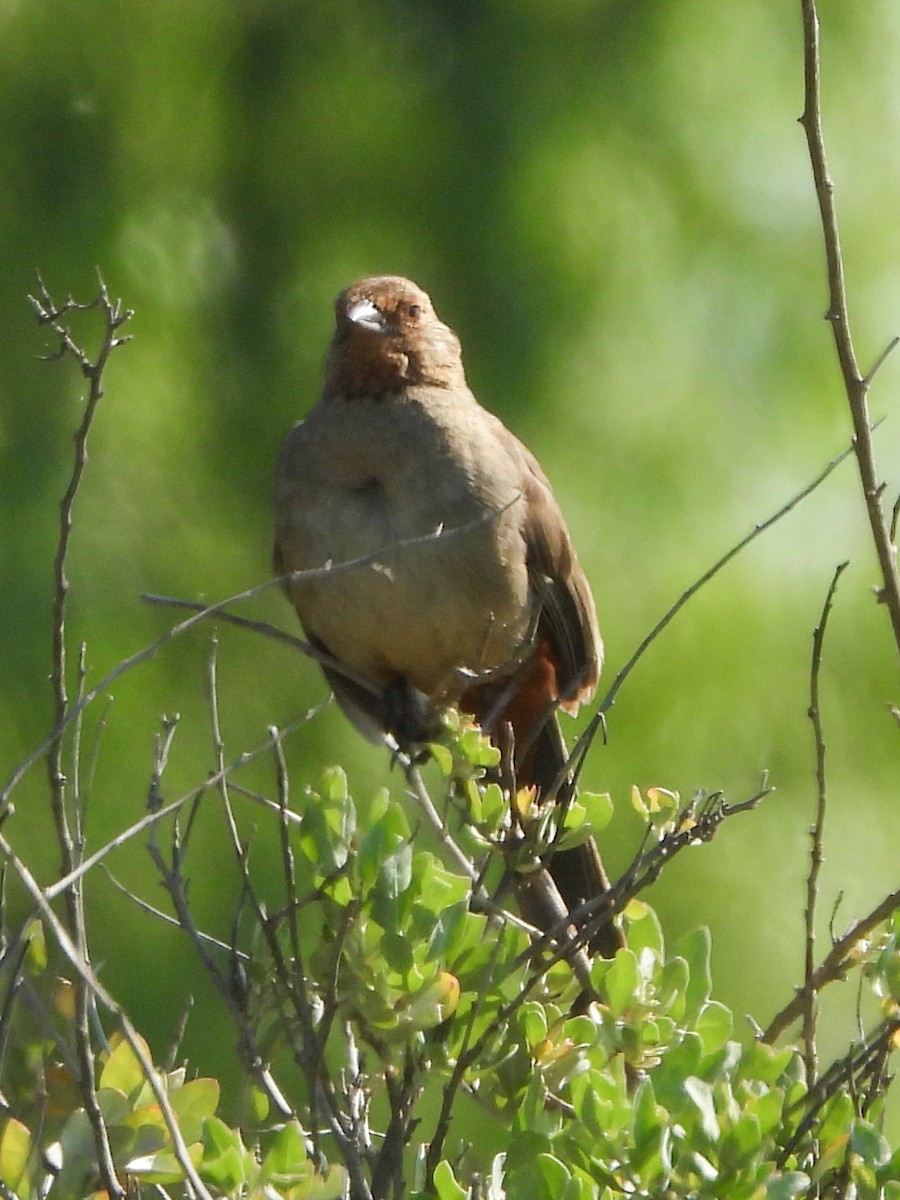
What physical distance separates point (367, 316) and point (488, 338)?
10.2 ft

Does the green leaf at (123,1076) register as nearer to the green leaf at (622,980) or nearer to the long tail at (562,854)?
the green leaf at (622,980)

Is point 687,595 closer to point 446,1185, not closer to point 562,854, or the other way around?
point 446,1185

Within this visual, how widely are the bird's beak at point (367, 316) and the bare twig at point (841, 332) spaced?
6.52ft

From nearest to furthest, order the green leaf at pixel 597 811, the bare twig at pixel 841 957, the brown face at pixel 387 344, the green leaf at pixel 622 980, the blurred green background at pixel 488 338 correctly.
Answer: the green leaf at pixel 622 980
the bare twig at pixel 841 957
the green leaf at pixel 597 811
the brown face at pixel 387 344
the blurred green background at pixel 488 338

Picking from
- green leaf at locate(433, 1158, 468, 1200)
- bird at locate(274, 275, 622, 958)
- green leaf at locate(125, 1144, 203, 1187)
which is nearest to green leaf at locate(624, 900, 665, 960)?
green leaf at locate(433, 1158, 468, 1200)

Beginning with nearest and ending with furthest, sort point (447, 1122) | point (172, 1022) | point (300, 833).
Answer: point (447, 1122) < point (300, 833) < point (172, 1022)

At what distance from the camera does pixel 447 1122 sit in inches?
107

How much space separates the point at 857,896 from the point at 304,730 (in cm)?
227

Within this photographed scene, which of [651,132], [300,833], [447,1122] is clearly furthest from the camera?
[651,132]

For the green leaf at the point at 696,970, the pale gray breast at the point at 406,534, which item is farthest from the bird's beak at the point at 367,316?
the green leaf at the point at 696,970

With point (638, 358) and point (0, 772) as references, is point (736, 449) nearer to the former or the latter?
point (638, 358)

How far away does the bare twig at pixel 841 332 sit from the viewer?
9.39 feet

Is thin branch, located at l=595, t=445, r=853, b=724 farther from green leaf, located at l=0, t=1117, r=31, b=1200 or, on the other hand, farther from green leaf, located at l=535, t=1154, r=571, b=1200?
green leaf, located at l=0, t=1117, r=31, b=1200

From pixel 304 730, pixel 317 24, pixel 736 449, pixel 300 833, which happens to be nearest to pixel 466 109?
pixel 317 24
